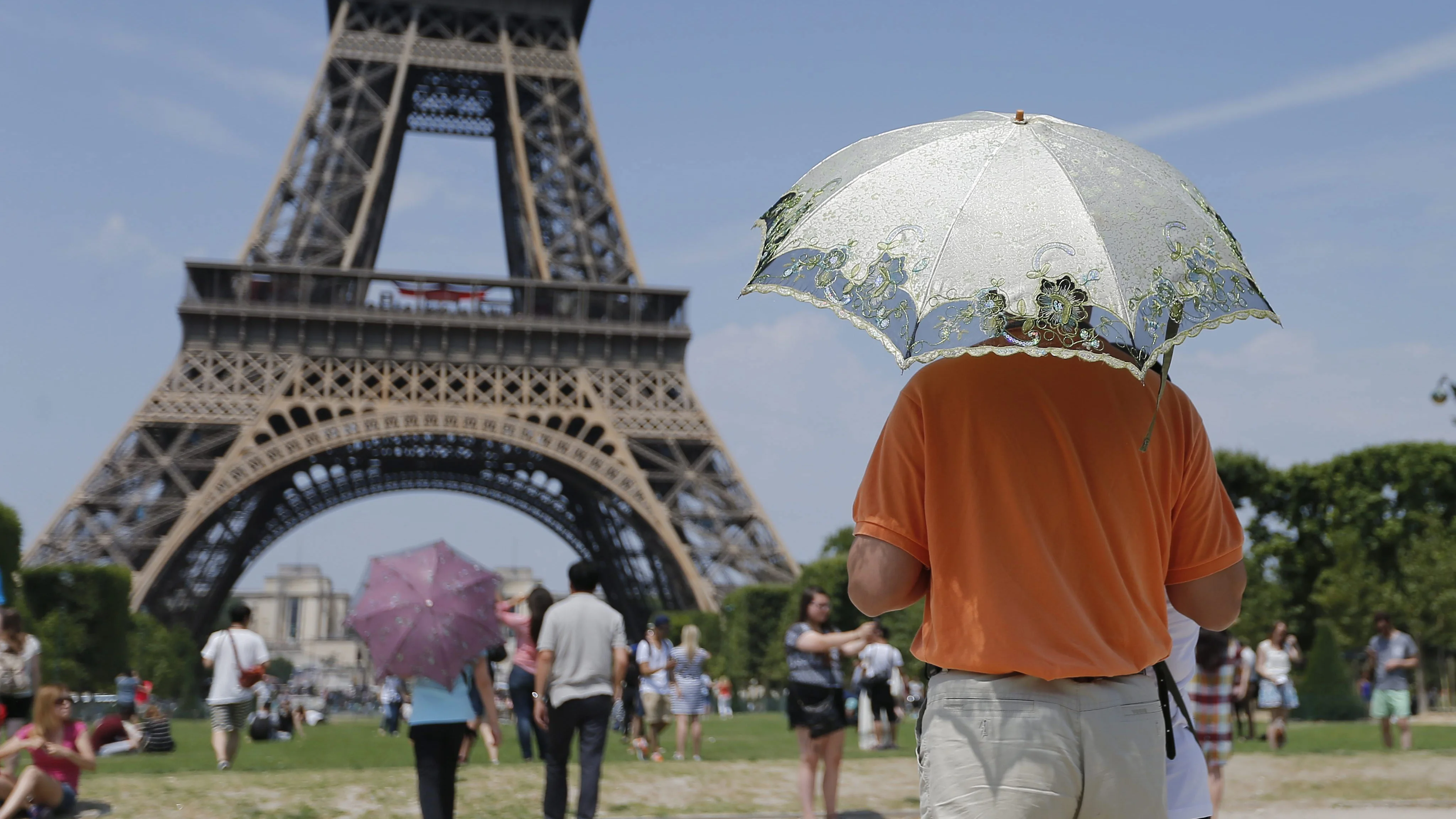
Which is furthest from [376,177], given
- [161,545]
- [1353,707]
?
[1353,707]

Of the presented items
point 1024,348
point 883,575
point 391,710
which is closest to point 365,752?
point 391,710

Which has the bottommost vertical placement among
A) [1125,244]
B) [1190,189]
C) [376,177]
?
[1125,244]

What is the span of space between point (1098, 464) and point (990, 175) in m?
0.63

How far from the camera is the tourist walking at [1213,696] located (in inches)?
313

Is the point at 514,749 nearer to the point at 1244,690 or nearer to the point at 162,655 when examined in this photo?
the point at 1244,690

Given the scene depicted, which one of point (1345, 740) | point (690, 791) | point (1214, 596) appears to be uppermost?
point (1214, 596)

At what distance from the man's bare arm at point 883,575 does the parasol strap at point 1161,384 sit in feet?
1.66

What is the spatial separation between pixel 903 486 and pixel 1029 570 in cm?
30

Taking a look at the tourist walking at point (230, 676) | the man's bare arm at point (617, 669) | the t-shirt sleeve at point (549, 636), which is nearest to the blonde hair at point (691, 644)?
the tourist walking at point (230, 676)

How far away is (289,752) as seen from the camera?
17.9m

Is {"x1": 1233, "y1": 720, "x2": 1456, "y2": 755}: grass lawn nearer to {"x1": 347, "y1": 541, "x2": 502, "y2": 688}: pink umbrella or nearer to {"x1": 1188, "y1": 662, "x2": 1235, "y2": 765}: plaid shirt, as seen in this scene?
{"x1": 1188, "y1": 662, "x2": 1235, "y2": 765}: plaid shirt

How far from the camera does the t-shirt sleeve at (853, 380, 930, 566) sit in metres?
2.89

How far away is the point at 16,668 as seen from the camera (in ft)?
34.2

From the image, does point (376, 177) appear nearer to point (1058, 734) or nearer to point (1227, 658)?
point (1227, 658)
